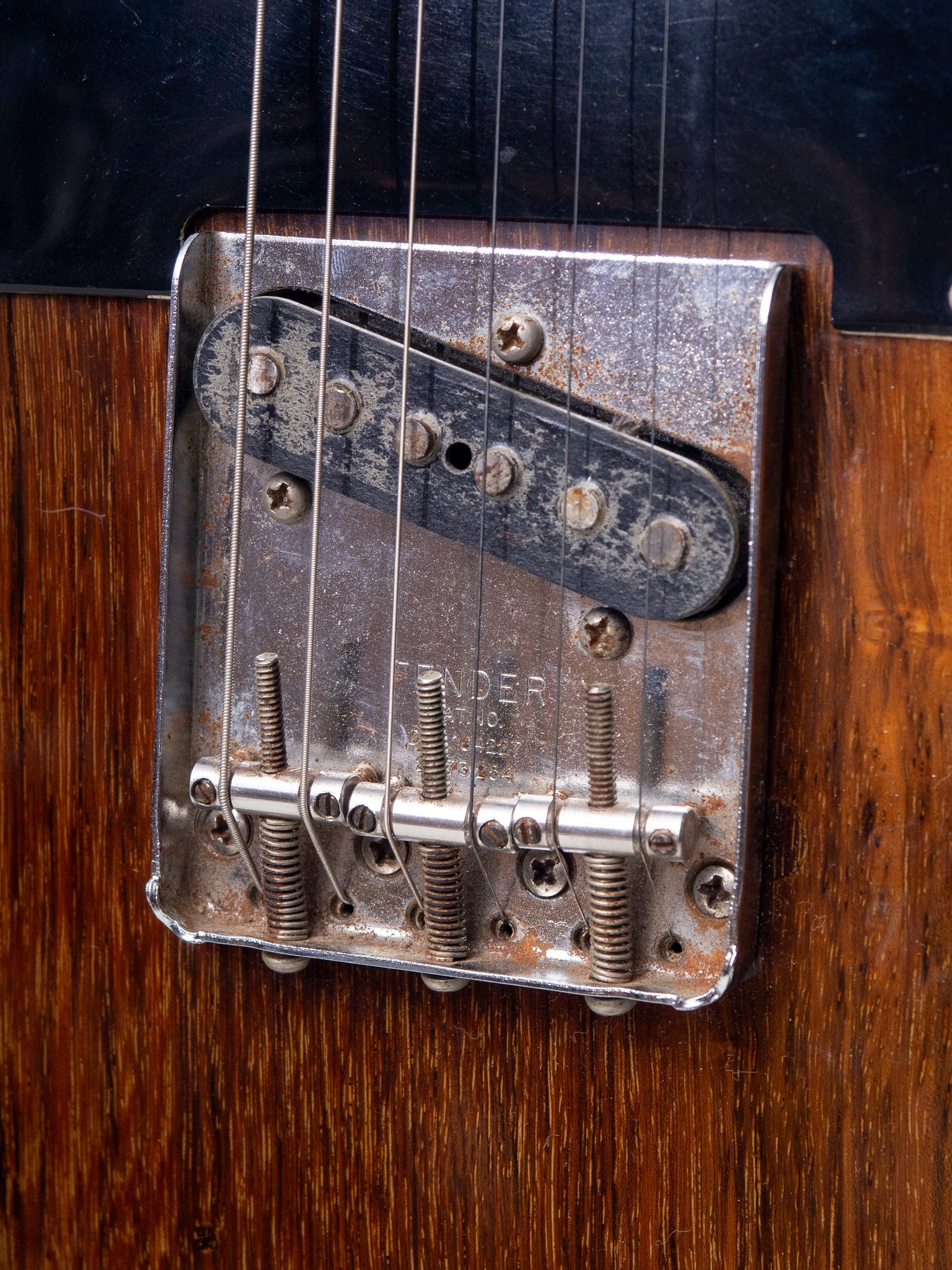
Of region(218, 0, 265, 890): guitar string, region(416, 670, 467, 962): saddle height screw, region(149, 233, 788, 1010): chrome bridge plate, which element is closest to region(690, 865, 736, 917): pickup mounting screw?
region(149, 233, 788, 1010): chrome bridge plate

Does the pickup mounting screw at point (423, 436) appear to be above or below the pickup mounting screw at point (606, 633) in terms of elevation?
above

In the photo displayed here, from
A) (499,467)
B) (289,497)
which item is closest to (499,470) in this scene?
(499,467)

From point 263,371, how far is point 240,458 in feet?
0.13

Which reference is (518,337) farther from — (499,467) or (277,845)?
(277,845)

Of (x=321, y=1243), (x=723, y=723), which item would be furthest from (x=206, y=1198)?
(x=723, y=723)

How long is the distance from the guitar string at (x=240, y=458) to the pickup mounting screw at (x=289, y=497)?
0.02 m

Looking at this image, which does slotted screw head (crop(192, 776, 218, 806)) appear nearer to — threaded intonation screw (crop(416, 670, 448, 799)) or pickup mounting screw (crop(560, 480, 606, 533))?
threaded intonation screw (crop(416, 670, 448, 799))

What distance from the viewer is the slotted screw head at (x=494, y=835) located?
58 centimetres

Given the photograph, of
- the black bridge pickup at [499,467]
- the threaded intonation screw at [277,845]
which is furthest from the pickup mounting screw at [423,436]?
the threaded intonation screw at [277,845]

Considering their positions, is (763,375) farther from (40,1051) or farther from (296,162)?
(40,1051)

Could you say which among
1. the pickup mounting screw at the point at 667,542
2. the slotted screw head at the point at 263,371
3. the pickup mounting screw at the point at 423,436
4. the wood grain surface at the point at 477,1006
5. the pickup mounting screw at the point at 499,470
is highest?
the slotted screw head at the point at 263,371

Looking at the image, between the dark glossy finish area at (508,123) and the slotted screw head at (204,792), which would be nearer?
the dark glossy finish area at (508,123)

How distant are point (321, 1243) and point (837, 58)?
582mm

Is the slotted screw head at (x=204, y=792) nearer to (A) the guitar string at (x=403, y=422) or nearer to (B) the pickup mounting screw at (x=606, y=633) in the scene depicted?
(A) the guitar string at (x=403, y=422)
